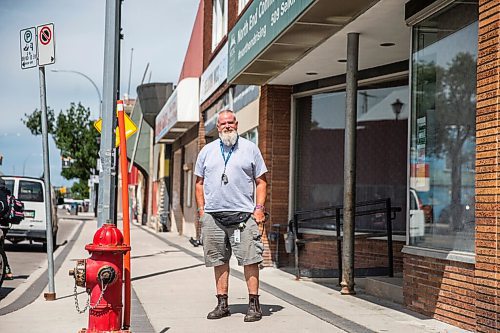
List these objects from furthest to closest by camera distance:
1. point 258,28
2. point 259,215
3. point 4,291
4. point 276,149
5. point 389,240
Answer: point 276,149 < point 258,28 < point 389,240 < point 4,291 < point 259,215

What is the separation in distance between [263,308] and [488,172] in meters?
2.98

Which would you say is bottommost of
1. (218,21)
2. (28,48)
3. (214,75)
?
(28,48)

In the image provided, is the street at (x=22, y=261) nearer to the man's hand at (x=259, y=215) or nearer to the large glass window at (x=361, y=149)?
the man's hand at (x=259, y=215)

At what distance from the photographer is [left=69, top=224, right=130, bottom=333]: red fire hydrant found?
5789 mm

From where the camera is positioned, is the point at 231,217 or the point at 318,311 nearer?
the point at 231,217

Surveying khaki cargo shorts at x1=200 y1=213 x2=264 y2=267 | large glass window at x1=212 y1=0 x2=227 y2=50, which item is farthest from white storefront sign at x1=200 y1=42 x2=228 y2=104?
khaki cargo shorts at x1=200 y1=213 x2=264 y2=267

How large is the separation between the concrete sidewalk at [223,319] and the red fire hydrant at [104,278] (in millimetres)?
1303

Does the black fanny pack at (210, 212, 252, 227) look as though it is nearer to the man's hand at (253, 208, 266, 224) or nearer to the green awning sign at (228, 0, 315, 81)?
the man's hand at (253, 208, 266, 224)

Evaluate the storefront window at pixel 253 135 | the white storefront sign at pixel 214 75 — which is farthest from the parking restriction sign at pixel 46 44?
the white storefront sign at pixel 214 75

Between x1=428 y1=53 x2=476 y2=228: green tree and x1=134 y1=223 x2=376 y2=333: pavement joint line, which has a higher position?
x1=428 y1=53 x2=476 y2=228: green tree

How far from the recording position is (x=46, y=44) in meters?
9.34

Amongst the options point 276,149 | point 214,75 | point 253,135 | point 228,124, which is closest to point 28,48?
point 228,124

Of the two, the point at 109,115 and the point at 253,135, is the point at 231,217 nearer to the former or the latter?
the point at 109,115

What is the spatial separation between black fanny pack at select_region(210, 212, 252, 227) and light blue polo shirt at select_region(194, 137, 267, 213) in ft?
0.13
